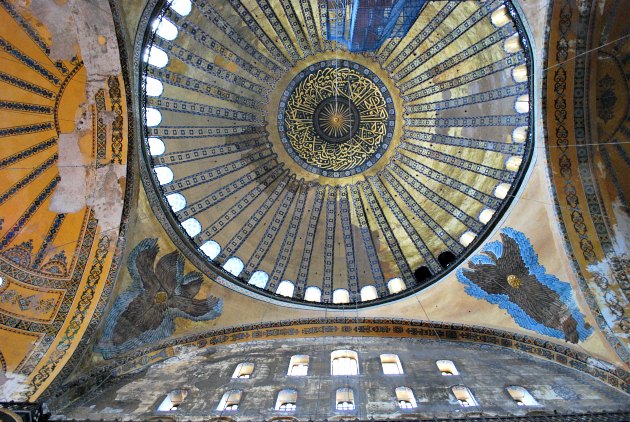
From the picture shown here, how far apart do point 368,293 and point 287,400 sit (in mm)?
4659

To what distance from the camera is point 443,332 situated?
468 inches

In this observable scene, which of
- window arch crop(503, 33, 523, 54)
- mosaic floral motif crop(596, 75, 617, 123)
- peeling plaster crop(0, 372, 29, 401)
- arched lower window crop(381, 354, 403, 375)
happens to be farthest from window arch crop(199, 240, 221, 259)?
mosaic floral motif crop(596, 75, 617, 123)

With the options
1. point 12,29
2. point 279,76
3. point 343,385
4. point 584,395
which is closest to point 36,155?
point 12,29

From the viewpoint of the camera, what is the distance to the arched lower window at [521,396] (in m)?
8.66

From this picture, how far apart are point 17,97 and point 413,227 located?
10466mm

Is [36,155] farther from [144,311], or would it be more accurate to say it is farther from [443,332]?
[443,332]

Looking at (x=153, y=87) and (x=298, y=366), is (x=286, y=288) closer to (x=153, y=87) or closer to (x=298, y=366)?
(x=298, y=366)

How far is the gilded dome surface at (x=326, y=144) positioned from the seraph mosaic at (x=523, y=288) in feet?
1.89

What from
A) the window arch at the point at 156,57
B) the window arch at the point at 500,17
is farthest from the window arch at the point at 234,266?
the window arch at the point at 500,17

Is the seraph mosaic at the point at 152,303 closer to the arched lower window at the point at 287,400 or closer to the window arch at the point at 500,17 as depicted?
the arched lower window at the point at 287,400

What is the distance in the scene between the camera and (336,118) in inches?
547

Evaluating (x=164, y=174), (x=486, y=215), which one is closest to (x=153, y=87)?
(x=164, y=174)

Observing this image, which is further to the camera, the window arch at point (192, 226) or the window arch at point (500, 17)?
the window arch at point (192, 226)

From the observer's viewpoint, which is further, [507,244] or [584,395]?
[507,244]
